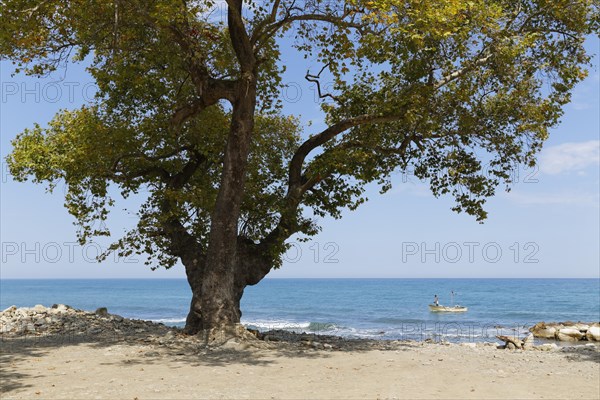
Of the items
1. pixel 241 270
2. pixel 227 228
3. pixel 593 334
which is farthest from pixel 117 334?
pixel 593 334

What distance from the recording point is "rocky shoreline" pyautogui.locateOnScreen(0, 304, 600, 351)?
1594 centimetres

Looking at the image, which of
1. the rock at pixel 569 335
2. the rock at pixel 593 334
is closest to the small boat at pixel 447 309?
the rock at pixel 569 335

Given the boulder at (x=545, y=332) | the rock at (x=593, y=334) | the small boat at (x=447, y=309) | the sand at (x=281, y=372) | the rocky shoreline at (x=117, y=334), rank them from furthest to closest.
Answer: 1. the small boat at (x=447, y=309)
2. the boulder at (x=545, y=332)
3. the rock at (x=593, y=334)
4. the rocky shoreline at (x=117, y=334)
5. the sand at (x=281, y=372)

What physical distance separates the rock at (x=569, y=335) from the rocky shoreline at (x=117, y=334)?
38.7 feet

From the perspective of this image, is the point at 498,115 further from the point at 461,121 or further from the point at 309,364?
the point at 309,364

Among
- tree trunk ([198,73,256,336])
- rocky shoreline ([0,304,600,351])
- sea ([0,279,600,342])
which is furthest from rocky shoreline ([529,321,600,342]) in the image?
tree trunk ([198,73,256,336])

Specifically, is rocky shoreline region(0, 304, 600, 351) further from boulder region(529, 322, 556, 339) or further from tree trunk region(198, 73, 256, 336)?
boulder region(529, 322, 556, 339)

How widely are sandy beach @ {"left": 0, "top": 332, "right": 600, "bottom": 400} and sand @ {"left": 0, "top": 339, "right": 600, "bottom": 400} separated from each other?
0.7 inches

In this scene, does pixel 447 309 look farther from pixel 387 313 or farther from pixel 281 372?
pixel 281 372

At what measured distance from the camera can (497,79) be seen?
1766 cm

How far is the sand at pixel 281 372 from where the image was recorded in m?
9.80

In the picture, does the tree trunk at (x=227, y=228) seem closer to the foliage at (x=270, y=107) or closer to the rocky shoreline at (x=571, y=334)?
the foliage at (x=270, y=107)

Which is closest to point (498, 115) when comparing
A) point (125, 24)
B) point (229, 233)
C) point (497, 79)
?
point (497, 79)

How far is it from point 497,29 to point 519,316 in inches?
1987
